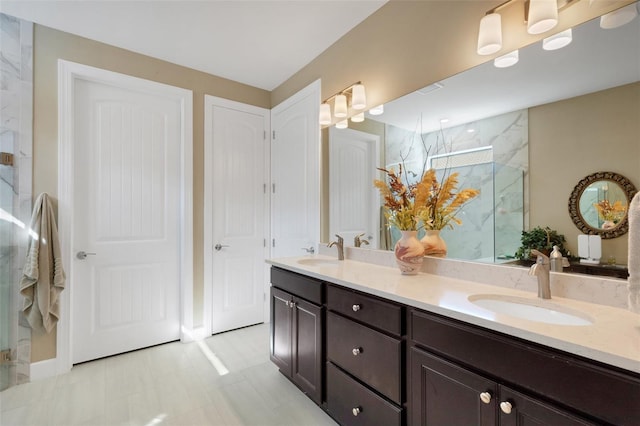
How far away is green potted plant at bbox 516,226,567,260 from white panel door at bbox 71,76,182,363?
2743mm

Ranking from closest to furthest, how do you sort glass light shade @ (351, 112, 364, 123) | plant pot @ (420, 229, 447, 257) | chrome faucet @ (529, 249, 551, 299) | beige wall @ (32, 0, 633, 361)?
chrome faucet @ (529, 249, 551, 299) → beige wall @ (32, 0, 633, 361) → plant pot @ (420, 229, 447, 257) → glass light shade @ (351, 112, 364, 123)

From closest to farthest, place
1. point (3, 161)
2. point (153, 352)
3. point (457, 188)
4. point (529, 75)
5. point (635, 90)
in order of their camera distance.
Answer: point (635, 90)
point (529, 75)
point (457, 188)
point (3, 161)
point (153, 352)

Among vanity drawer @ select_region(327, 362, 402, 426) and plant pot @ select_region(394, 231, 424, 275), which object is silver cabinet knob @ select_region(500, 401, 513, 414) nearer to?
vanity drawer @ select_region(327, 362, 402, 426)

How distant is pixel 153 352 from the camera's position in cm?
265

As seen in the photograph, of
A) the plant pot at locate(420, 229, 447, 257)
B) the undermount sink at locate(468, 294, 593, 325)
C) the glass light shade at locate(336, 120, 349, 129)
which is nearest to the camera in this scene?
the undermount sink at locate(468, 294, 593, 325)

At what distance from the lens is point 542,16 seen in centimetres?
125

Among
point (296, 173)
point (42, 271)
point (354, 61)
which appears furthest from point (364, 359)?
point (42, 271)

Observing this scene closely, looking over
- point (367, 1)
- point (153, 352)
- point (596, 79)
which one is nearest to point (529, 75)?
point (596, 79)

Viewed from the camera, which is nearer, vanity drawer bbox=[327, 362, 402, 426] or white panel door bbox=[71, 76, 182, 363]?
vanity drawer bbox=[327, 362, 402, 426]

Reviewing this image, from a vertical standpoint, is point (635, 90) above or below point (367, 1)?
below

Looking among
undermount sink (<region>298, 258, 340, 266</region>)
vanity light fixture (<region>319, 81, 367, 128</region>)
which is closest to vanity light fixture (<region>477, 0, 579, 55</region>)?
vanity light fixture (<region>319, 81, 367, 128</region>)

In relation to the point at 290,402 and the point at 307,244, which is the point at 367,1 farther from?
the point at 290,402

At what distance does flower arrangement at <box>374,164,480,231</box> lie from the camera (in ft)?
5.39

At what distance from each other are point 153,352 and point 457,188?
2810 mm
